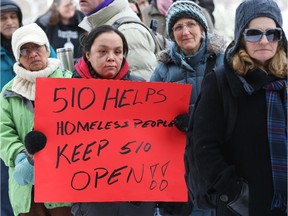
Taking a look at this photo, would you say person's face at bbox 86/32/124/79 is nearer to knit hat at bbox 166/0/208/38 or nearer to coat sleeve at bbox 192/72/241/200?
knit hat at bbox 166/0/208/38

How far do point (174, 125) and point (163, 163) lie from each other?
0.23 metres

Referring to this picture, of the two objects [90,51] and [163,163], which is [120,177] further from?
[90,51]

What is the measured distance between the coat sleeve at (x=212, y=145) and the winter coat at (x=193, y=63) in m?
1.00

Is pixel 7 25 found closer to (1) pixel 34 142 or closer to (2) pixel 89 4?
(2) pixel 89 4

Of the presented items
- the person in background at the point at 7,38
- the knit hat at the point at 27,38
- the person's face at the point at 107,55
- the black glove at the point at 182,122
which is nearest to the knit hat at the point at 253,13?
the black glove at the point at 182,122

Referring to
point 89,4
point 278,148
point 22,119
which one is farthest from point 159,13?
point 278,148

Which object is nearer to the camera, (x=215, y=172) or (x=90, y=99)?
(x=215, y=172)

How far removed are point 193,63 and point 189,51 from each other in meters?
0.09

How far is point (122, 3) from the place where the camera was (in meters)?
4.89

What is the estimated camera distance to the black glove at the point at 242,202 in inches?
120

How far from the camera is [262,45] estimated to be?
123 inches

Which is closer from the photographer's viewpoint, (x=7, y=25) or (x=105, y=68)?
(x=105, y=68)

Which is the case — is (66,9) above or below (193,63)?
above

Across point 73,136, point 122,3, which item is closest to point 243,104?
point 73,136
